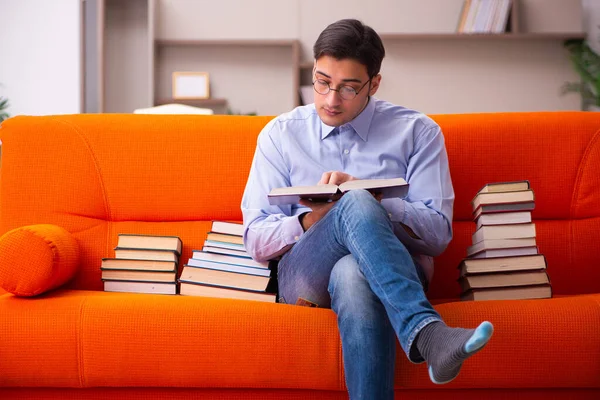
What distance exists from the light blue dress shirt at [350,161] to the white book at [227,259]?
2.7 inches

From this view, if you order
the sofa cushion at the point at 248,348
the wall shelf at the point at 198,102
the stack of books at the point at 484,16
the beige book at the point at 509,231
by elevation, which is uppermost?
the stack of books at the point at 484,16

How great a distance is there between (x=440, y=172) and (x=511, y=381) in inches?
23.2

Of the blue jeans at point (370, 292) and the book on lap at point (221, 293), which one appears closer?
the blue jeans at point (370, 292)

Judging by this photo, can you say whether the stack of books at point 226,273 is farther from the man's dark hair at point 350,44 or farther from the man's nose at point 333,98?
the man's dark hair at point 350,44

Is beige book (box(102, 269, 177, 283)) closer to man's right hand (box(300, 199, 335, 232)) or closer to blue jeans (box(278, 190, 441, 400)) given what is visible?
man's right hand (box(300, 199, 335, 232))

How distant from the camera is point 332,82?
6.41ft

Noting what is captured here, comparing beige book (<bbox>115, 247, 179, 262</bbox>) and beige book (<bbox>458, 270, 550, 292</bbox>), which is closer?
beige book (<bbox>458, 270, 550, 292</bbox>)

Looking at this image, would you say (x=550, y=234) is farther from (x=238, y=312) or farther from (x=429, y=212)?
(x=238, y=312)

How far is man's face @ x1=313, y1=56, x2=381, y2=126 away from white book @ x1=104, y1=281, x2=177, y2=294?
2.13 feet

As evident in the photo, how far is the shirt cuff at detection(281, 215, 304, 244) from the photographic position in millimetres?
1890

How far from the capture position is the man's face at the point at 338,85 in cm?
195

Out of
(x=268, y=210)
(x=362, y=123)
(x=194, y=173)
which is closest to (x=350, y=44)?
(x=362, y=123)

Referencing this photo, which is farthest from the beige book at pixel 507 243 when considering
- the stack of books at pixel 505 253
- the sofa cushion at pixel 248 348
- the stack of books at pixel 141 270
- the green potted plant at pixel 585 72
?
the green potted plant at pixel 585 72

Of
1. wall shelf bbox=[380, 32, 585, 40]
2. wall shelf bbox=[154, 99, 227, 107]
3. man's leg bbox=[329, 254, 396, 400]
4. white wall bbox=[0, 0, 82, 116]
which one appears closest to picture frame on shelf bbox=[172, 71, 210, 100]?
wall shelf bbox=[154, 99, 227, 107]
